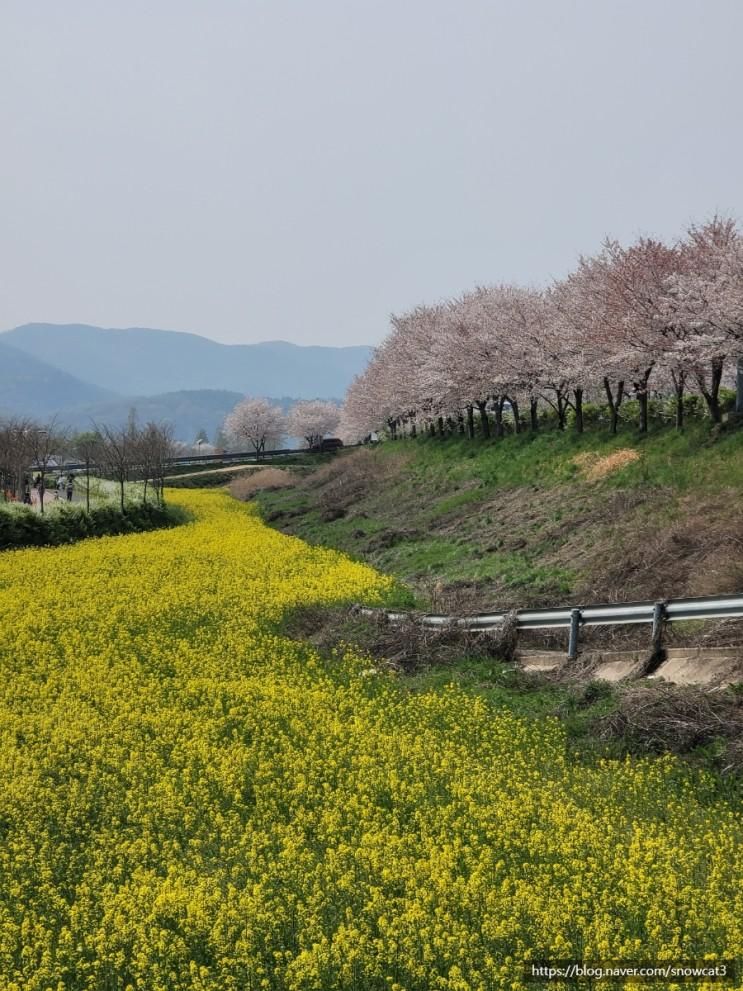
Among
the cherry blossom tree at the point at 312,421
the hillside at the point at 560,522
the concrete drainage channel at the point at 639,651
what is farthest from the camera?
the cherry blossom tree at the point at 312,421

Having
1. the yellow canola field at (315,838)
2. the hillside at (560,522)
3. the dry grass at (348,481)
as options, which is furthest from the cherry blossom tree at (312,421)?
the yellow canola field at (315,838)

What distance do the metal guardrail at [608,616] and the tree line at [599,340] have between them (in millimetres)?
17005

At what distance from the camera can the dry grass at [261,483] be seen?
68.7 m

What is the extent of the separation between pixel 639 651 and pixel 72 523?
28506mm

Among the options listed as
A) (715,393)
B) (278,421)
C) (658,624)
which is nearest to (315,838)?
(658,624)

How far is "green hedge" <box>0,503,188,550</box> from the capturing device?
34.0 m

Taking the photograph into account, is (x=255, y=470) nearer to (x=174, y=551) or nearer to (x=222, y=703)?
(x=174, y=551)

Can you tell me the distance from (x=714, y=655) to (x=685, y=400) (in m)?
27.8

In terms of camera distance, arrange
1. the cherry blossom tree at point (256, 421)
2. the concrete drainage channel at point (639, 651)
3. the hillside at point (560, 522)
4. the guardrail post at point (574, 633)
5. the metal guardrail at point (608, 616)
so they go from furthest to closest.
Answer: the cherry blossom tree at point (256, 421) < the hillside at point (560, 522) < the guardrail post at point (574, 633) < the metal guardrail at point (608, 616) < the concrete drainage channel at point (639, 651)

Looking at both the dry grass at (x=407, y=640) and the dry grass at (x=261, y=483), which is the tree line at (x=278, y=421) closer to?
the dry grass at (x=261, y=483)

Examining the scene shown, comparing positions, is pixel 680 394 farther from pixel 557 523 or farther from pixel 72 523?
pixel 72 523

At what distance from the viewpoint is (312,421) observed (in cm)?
14712

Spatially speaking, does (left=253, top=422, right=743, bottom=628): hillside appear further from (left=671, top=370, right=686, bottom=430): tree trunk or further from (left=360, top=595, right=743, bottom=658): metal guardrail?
(left=360, top=595, right=743, bottom=658): metal guardrail

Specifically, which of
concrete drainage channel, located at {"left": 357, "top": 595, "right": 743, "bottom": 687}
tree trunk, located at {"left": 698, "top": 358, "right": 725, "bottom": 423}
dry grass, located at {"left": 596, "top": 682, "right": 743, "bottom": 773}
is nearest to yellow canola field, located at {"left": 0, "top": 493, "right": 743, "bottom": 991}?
dry grass, located at {"left": 596, "top": 682, "right": 743, "bottom": 773}
